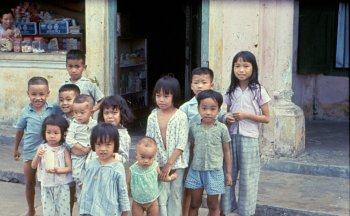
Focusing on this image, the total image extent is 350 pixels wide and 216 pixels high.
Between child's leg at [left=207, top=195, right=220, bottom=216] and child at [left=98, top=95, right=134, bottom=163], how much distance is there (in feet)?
2.45

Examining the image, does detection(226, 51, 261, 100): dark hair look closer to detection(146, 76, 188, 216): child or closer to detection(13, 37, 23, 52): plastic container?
detection(146, 76, 188, 216): child

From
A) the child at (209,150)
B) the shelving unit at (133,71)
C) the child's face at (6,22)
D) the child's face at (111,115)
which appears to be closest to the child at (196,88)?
the child at (209,150)

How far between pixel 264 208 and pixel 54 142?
6.71 feet

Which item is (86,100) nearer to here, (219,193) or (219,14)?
(219,193)

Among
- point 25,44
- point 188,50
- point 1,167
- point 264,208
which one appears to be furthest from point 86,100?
point 188,50

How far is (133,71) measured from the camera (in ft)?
28.2

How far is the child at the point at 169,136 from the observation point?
4098 millimetres

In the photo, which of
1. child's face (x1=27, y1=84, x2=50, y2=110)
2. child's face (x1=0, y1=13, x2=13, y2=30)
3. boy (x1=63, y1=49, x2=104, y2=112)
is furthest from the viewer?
child's face (x1=0, y1=13, x2=13, y2=30)

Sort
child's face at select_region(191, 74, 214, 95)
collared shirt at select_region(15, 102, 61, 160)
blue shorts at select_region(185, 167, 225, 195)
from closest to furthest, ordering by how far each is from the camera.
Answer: blue shorts at select_region(185, 167, 225, 195), child's face at select_region(191, 74, 214, 95), collared shirt at select_region(15, 102, 61, 160)

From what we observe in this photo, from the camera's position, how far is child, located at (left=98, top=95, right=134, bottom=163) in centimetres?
400

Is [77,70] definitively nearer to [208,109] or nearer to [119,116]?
[119,116]

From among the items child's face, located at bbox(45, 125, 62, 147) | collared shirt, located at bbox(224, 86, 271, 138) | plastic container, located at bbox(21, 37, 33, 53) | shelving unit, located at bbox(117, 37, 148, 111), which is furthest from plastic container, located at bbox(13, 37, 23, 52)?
collared shirt, located at bbox(224, 86, 271, 138)

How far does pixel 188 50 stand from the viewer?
9203 mm

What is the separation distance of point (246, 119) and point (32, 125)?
1702mm
